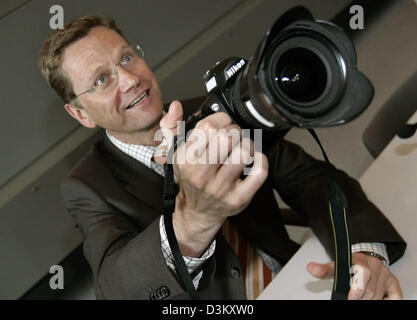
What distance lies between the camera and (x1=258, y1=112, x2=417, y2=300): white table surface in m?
0.85

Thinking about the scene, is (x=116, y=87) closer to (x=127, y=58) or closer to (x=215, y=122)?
(x=127, y=58)

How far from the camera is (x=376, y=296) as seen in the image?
2.63 feet

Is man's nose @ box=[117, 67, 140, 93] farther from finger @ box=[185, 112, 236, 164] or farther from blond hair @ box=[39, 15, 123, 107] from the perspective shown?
finger @ box=[185, 112, 236, 164]

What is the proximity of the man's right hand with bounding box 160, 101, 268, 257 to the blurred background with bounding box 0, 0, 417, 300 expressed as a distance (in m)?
0.66

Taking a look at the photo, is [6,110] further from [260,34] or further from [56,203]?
[260,34]

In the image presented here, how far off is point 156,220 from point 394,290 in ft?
1.47

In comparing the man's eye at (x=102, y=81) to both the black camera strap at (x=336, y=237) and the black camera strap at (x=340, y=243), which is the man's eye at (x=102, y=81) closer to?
the black camera strap at (x=336, y=237)

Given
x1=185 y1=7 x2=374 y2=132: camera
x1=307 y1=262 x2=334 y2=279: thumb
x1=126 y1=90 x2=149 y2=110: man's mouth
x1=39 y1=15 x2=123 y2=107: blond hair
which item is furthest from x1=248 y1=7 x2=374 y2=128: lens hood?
x1=39 y1=15 x2=123 y2=107: blond hair

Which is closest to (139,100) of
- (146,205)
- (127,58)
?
(127,58)

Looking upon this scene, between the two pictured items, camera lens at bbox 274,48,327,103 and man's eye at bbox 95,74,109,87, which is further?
man's eye at bbox 95,74,109,87

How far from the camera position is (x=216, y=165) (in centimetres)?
63

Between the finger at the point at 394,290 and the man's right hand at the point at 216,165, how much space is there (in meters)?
0.35

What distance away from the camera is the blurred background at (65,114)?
1191 mm
